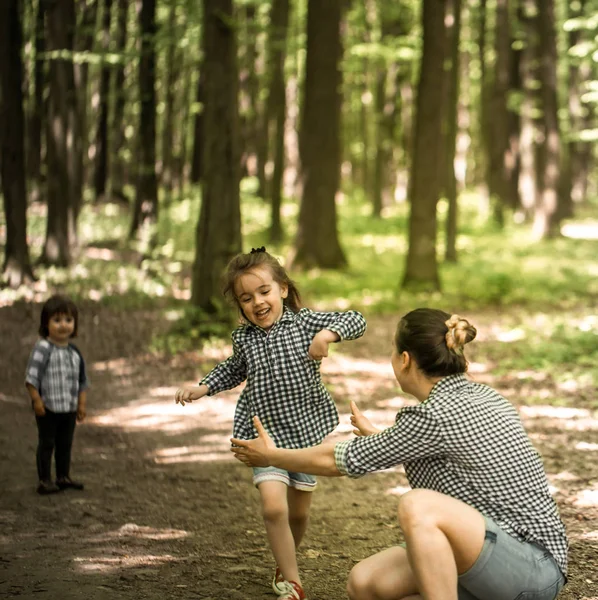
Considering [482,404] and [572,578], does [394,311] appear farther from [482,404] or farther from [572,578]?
[482,404]

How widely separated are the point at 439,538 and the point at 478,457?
0.37 metres

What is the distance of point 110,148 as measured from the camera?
36.5m

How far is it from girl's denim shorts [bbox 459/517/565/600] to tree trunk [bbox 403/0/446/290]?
1341cm

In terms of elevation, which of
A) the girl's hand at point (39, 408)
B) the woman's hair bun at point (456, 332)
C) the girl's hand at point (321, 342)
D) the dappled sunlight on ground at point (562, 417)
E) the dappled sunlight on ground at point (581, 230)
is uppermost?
the woman's hair bun at point (456, 332)

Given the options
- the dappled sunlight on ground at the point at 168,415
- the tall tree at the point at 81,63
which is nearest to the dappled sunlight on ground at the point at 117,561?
the dappled sunlight on ground at the point at 168,415

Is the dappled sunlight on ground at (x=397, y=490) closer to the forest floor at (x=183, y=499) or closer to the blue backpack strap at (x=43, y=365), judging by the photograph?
the forest floor at (x=183, y=499)

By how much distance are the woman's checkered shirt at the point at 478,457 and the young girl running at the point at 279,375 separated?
2.83ft

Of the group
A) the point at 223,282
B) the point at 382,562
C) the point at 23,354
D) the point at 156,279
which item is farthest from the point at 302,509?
the point at 156,279

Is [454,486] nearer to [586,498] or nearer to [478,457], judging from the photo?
[478,457]

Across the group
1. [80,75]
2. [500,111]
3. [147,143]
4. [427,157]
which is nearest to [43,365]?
[427,157]

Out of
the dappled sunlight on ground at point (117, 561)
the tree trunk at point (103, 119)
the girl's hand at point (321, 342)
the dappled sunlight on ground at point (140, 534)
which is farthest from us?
the tree trunk at point (103, 119)

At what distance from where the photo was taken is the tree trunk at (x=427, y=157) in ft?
54.2

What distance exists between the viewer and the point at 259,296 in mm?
4617

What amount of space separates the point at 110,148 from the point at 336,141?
1948 centimetres
